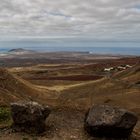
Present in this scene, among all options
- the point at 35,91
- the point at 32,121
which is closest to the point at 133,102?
the point at 35,91

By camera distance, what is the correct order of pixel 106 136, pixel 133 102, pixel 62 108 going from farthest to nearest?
pixel 133 102, pixel 62 108, pixel 106 136

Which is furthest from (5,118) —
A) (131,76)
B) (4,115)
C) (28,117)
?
(131,76)

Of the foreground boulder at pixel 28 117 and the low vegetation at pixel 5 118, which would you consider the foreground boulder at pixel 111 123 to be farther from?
the low vegetation at pixel 5 118

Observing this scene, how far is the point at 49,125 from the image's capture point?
947 inches

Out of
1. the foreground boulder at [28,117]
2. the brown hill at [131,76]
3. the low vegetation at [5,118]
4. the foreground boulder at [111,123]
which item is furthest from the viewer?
the brown hill at [131,76]

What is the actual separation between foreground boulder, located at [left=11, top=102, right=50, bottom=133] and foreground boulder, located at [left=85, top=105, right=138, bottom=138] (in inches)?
116

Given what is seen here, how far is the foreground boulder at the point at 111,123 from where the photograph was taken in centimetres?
2128

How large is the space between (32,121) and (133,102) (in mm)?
23903

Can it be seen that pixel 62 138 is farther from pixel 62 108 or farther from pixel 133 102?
pixel 133 102

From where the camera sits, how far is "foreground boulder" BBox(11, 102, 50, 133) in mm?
22062

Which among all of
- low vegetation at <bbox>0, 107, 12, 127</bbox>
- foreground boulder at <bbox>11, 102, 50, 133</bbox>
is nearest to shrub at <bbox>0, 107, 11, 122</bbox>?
low vegetation at <bbox>0, 107, 12, 127</bbox>

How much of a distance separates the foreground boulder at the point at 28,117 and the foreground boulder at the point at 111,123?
2952 mm

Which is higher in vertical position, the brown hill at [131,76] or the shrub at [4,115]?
the shrub at [4,115]

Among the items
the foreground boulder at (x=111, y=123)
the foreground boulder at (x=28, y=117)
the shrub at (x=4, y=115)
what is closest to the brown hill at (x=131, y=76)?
the shrub at (x=4, y=115)
